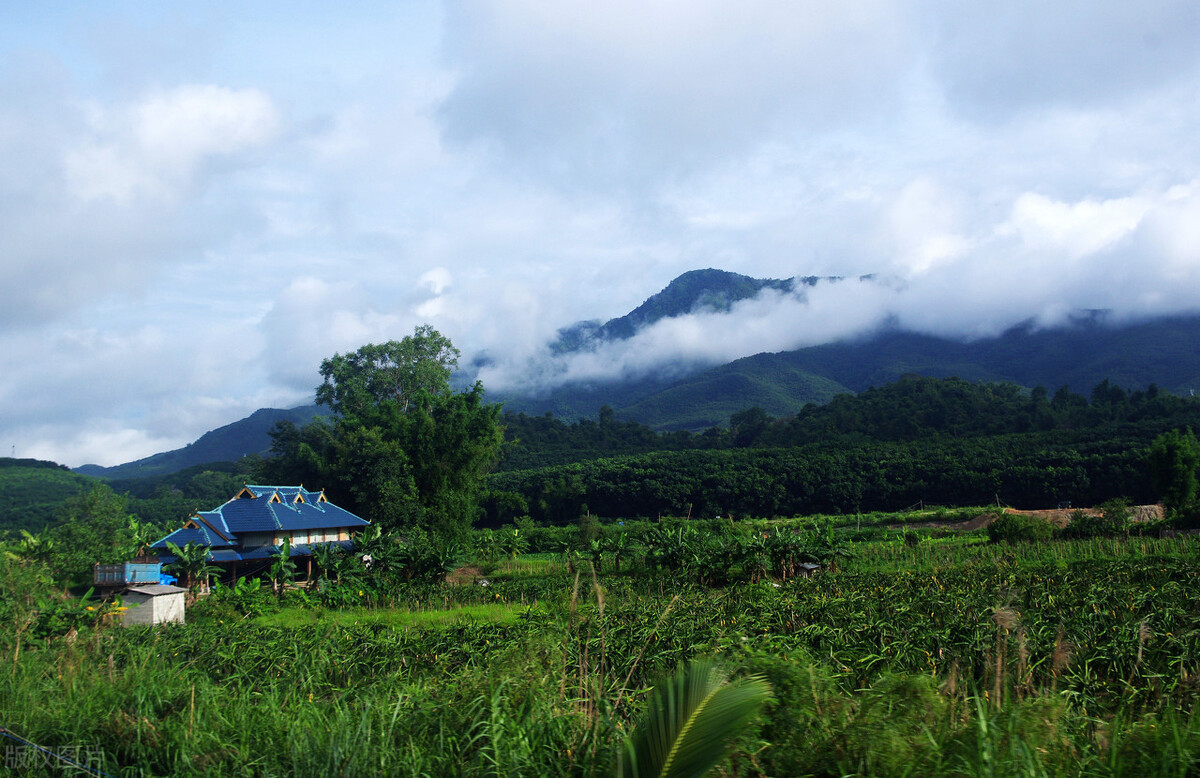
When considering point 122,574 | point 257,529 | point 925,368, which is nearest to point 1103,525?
point 257,529

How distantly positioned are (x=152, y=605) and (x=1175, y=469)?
32.3m

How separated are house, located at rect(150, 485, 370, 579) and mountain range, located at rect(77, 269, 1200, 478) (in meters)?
92.1

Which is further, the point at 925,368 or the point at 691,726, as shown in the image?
the point at 925,368

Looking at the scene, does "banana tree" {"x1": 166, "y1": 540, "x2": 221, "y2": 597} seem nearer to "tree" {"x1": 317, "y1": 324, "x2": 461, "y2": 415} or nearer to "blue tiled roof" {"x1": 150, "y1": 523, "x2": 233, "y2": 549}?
"blue tiled roof" {"x1": 150, "y1": 523, "x2": 233, "y2": 549}

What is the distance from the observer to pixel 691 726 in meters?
2.41

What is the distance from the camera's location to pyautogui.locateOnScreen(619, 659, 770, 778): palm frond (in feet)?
7.73

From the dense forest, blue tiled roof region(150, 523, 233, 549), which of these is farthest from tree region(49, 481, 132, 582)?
the dense forest

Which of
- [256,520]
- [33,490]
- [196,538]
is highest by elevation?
[33,490]

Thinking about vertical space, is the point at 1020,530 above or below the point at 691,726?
below

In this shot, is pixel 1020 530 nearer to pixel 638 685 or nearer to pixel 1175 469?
pixel 1175 469

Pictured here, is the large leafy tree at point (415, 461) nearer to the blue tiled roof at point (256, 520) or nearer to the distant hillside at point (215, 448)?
the blue tiled roof at point (256, 520)

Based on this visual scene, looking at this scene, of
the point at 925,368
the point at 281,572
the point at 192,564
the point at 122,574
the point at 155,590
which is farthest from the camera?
the point at 925,368

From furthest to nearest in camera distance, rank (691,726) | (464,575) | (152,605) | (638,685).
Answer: (464,575), (152,605), (638,685), (691,726)

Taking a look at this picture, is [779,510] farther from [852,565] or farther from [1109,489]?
[852,565]
